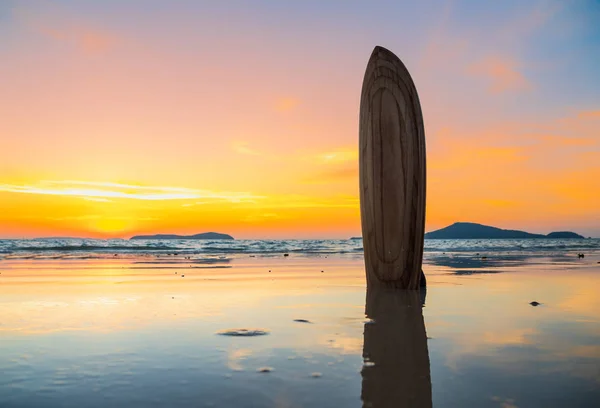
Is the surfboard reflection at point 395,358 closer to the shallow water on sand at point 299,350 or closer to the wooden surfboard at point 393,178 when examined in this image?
the shallow water on sand at point 299,350

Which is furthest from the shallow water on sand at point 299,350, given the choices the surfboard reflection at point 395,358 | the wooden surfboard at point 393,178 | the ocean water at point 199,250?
the ocean water at point 199,250

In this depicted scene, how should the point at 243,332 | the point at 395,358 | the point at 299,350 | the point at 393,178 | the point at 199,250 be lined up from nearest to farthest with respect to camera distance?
1. the point at 395,358
2. the point at 299,350
3. the point at 243,332
4. the point at 393,178
5. the point at 199,250

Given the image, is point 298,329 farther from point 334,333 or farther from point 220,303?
A: point 220,303

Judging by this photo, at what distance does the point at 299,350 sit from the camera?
102 inches

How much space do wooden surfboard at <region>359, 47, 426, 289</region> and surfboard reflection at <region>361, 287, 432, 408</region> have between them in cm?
122

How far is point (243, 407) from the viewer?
5.71 feet

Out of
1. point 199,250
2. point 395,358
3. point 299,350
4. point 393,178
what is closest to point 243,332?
point 299,350

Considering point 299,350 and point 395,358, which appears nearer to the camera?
point 395,358

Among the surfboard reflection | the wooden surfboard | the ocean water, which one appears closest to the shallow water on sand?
the surfboard reflection

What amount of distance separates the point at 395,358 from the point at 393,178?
3.27 meters

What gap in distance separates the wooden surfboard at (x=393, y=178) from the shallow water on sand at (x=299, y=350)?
2.14 feet

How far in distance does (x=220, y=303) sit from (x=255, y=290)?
113 cm

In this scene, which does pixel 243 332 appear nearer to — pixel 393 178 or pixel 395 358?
pixel 395 358

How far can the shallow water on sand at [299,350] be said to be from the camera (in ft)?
6.18
